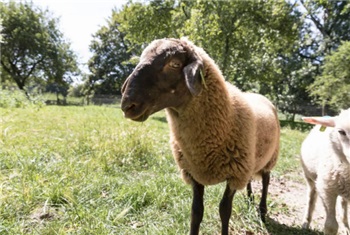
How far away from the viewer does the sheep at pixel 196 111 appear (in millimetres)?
A: 2100

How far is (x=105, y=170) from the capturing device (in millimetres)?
4242

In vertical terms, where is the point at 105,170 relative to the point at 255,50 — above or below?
below

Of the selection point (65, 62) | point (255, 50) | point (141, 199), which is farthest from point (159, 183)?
point (65, 62)

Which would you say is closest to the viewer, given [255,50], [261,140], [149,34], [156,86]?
[156,86]

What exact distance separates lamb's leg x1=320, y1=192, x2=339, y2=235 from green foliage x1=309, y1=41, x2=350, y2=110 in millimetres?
13235

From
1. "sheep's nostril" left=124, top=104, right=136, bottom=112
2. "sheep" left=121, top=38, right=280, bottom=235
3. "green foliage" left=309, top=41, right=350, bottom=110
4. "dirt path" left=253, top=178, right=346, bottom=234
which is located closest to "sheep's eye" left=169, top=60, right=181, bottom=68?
"sheep" left=121, top=38, right=280, bottom=235

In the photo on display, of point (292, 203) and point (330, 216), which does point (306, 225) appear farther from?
point (292, 203)

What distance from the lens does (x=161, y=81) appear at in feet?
7.05

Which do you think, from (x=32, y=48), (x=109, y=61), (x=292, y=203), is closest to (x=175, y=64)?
(x=292, y=203)

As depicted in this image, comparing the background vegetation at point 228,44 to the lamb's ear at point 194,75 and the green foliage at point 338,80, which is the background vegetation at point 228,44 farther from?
the lamb's ear at point 194,75

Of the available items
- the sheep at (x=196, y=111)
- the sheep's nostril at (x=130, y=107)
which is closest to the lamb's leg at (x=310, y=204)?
the sheep at (x=196, y=111)

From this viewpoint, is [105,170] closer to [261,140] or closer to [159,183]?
[159,183]

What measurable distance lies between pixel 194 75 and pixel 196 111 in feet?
1.22

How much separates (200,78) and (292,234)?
90.6 inches
